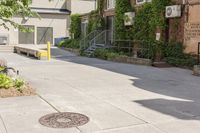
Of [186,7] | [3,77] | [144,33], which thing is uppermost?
[186,7]

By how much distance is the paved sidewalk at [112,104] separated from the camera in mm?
5695

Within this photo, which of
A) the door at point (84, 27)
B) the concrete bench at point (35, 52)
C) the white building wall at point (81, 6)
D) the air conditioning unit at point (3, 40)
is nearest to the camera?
the concrete bench at point (35, 52)

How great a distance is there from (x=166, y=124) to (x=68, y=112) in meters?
2.01

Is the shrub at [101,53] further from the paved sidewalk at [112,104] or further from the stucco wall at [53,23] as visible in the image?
the stucco wall at [53,23]

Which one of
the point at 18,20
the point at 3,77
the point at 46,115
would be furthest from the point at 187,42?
the point at 18,20

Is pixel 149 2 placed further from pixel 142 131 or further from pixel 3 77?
pixel 142 131

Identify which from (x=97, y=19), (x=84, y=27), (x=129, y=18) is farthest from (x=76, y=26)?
(x=129, y=18)

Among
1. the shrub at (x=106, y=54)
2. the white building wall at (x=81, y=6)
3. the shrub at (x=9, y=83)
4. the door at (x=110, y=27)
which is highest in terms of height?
the white building wall at (x=81, y=6)

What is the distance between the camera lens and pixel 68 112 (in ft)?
21.8

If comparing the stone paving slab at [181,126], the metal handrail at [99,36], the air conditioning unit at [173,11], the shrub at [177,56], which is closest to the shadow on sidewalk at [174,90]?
the stone paving slab at [181,126]

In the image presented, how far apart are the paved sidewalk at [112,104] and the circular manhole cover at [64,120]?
14cm

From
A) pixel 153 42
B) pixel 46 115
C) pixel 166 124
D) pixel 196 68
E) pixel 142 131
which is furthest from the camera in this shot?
pixel 153 42

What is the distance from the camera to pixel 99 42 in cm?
2553

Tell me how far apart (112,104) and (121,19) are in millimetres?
15732
